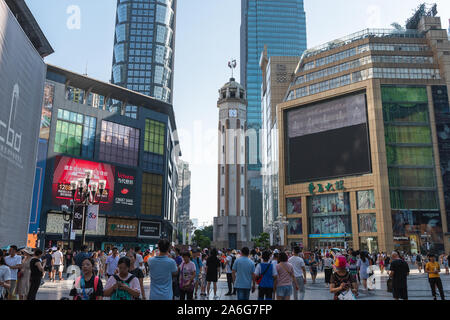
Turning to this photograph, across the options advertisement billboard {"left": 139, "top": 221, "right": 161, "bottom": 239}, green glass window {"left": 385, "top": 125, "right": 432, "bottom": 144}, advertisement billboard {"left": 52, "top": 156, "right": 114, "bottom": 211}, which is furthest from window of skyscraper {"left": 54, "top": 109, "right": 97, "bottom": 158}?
green glass window {"left": 385, "top": 125, "right": 432, "bottom": 144}

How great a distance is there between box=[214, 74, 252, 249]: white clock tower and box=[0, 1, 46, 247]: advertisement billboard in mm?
52198

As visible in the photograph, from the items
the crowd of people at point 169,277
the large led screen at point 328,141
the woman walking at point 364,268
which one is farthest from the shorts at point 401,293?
the large led screen at point 328,141

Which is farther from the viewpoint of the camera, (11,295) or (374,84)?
(374,84)

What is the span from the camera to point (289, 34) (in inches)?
6865

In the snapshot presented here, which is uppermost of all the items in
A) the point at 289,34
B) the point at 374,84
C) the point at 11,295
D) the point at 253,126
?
the point at 289,34

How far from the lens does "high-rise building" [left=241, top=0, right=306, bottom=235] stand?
174250 millimetres

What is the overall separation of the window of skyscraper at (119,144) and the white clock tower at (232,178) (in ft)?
71.7

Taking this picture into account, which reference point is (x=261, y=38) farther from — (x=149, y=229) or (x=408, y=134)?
(x=149, y=229)

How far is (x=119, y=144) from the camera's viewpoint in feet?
200

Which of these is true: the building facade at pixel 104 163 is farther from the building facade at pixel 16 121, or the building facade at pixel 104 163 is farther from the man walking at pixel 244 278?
the man walking at pixel 244 278

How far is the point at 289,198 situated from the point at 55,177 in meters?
42.4
